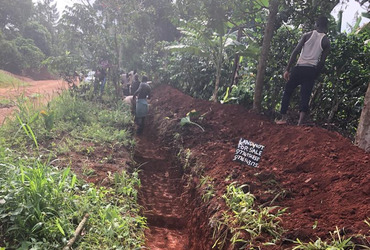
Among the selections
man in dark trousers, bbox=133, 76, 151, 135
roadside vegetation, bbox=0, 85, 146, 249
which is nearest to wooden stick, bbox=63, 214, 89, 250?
roadside vegetation, bbox=0, 85, 146, 249

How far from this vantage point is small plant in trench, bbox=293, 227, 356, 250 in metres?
1.86

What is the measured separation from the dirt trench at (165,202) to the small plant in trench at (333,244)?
1242mm

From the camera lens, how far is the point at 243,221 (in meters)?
2.53

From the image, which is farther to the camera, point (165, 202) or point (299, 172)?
point (165, 202)

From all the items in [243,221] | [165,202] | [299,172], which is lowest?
[165,202]

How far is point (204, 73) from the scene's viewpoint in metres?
8.17

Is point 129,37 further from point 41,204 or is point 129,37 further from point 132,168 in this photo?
point 41,204

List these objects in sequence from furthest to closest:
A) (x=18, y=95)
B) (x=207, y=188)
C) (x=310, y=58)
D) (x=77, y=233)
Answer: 1. (x=18, y=95)
2. (x=310, y=58)
3. (x=207, y=188)
4. (x=77, y=233)

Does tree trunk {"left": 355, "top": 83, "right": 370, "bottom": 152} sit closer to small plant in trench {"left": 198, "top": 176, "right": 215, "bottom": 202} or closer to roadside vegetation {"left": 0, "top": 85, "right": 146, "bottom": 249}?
small plant in trench {"left": 198, "top": 176, "right": 215, "bottom": 202}

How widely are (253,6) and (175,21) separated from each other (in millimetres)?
2098

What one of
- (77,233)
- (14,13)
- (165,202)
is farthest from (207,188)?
(14,13)

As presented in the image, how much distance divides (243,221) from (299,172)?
98 cm

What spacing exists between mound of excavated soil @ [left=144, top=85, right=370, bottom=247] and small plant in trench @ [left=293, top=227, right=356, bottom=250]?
0.08 m

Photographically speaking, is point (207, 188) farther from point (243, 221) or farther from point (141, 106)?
point (141, 106)
